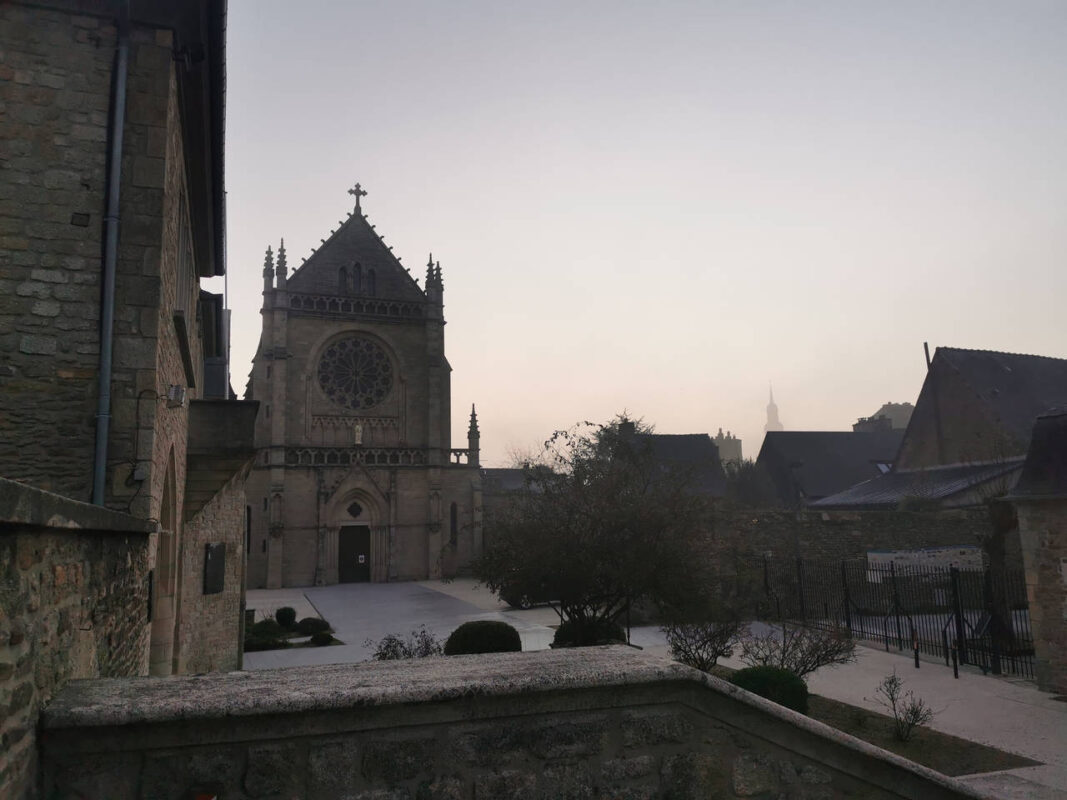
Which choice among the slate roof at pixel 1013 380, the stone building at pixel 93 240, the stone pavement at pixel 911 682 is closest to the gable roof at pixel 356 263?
the stone pavement at pixel 911 682

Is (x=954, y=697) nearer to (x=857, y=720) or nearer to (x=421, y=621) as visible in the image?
(x=857, y=720)

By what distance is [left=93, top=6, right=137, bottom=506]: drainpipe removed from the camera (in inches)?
224

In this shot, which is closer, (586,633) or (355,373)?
(586,633)

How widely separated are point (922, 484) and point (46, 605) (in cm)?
3192

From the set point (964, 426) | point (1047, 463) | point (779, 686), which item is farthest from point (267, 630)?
point (964, 426)

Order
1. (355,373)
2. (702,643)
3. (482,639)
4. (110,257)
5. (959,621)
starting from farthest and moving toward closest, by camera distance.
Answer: (355,373)
(959,621)
(482,639)
(702,643)
(110,257)

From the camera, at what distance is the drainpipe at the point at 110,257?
224 inches

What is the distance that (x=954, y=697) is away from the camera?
12125mm

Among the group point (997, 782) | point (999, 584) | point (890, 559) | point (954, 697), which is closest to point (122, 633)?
point (997, 782)

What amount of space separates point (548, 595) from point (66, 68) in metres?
11.9

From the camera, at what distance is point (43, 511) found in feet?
9.11

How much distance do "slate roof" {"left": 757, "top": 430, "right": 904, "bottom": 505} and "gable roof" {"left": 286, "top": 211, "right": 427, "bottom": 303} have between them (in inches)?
963

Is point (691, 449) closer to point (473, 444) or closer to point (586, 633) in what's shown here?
point (473, 444)

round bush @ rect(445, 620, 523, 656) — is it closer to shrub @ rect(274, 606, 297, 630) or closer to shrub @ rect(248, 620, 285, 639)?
shrub @ rect(248, 620, 285, 639)
